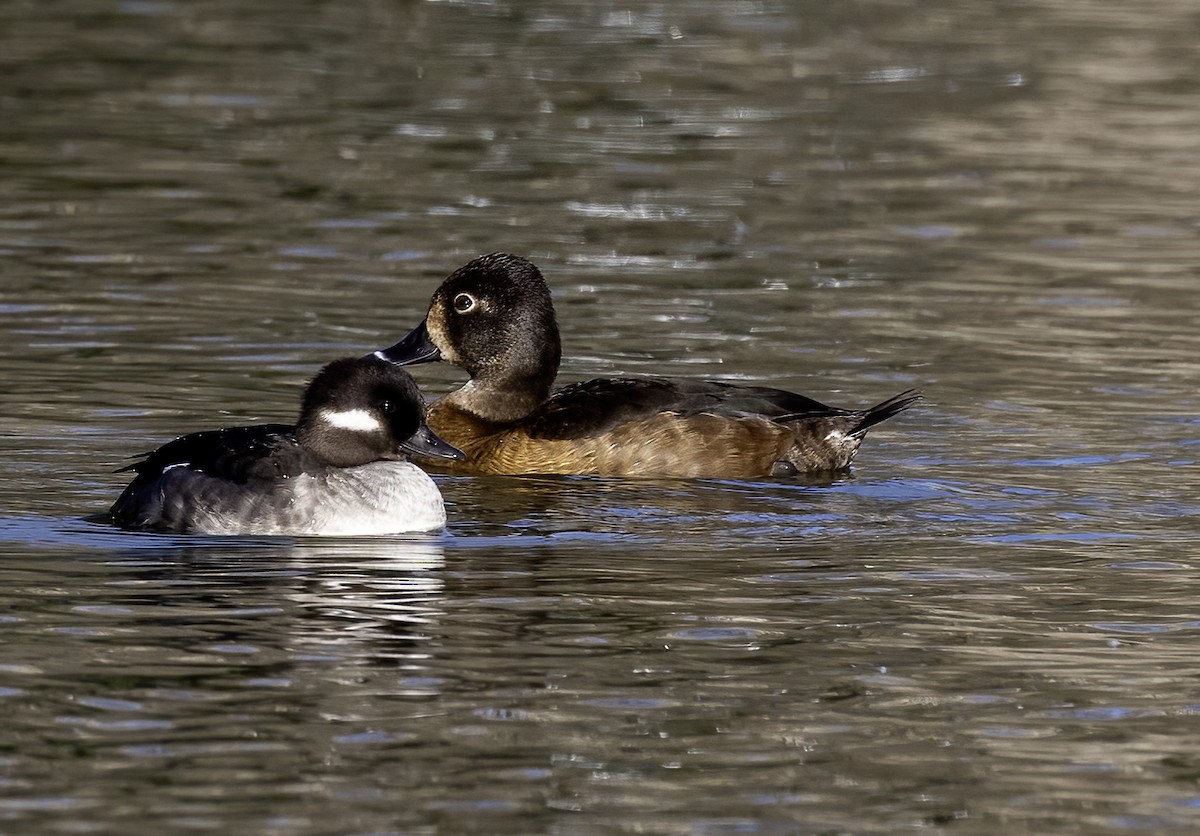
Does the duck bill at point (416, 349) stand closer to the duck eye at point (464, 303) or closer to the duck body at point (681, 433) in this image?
the duck eye at point (464, 303)

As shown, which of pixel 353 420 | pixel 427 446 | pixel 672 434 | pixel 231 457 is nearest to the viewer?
pixel 231 457

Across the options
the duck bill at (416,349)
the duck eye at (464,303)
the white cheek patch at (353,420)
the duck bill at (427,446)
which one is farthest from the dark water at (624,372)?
the duck eye at (464,303)

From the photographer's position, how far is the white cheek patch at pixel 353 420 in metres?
9.72

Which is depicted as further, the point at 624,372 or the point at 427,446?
the point at 624,372

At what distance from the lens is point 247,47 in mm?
26312

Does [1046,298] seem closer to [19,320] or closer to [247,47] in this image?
[19,320]

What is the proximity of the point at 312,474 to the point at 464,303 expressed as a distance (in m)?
2.68

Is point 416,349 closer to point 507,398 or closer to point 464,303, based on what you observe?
point 464,303

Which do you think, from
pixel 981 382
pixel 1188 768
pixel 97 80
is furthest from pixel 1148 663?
pixel 97 80

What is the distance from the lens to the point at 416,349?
12.1 m

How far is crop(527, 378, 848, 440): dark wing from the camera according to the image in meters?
11.1

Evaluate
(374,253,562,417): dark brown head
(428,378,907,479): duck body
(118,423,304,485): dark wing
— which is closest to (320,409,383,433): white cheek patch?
(118,423,304,485): dark wing

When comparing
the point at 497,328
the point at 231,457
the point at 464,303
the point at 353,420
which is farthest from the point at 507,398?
the point at 231,457

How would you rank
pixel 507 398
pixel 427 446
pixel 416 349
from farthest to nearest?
pixel 416 349, pixel 507 398, pixel 427 446
